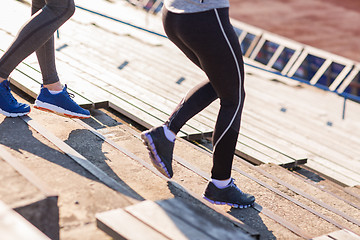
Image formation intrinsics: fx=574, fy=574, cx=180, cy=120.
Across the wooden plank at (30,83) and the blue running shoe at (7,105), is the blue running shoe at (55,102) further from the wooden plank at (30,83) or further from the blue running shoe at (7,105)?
the wooden plank at (30,83)

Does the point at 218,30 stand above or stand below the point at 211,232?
above

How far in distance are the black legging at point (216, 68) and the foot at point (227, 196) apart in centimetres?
7

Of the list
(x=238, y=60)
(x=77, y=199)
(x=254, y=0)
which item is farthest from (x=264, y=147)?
(x=254, y=0)

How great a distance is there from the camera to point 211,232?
8.32 ft

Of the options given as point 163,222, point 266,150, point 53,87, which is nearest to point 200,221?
point 163,222

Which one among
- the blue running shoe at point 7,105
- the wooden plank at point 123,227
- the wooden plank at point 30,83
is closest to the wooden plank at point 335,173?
the wooden plank at point 30,83

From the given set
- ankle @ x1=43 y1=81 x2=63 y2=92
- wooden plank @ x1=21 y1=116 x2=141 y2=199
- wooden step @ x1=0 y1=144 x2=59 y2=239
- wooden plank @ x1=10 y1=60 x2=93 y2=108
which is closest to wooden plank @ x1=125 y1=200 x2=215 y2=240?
wooden plank @ x1=21 y1=116 x2=141 y2=199

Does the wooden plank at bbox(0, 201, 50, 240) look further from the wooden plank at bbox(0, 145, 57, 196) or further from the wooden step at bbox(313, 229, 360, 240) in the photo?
the wooden step at bbox(313, 229, 360, 240)

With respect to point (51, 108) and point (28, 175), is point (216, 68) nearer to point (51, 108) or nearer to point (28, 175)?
point (28, 175)

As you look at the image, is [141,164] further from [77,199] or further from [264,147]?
[264,147]

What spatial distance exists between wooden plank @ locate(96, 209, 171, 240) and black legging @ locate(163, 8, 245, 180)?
91 centimetres

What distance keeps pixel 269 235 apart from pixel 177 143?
1.46 meters

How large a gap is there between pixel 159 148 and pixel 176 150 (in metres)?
1.07

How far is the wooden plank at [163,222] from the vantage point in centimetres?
247
